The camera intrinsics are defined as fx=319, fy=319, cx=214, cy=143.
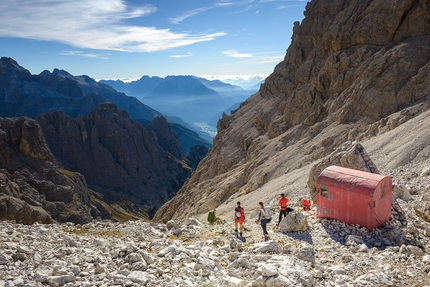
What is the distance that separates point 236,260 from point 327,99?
5800 cm

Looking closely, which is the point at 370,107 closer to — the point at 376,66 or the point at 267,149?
the point at 376,66

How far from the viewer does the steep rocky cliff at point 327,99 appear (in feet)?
152

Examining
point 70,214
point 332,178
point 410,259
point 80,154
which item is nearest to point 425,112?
point 332,178

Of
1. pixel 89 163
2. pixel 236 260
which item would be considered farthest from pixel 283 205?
pixel 89 163

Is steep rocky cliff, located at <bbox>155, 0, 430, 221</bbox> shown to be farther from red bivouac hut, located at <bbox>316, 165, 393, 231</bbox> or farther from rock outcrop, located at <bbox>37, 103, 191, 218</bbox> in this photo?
rock outcrop, located at <bbox>37, 103, 191, 218</bbox>

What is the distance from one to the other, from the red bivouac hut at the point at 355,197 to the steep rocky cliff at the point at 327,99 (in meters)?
14.9

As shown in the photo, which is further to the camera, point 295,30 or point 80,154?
point 80,154

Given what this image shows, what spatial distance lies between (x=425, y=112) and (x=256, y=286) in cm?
3852

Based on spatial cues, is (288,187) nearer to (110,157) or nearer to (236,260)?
(236,260)

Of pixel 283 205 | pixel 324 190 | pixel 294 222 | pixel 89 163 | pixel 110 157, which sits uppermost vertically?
pixel 324 190

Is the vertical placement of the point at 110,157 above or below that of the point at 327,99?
below

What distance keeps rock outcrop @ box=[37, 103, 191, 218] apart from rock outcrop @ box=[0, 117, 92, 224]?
55.4 metres

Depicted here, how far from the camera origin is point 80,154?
163 m

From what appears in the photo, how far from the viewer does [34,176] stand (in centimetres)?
8788
